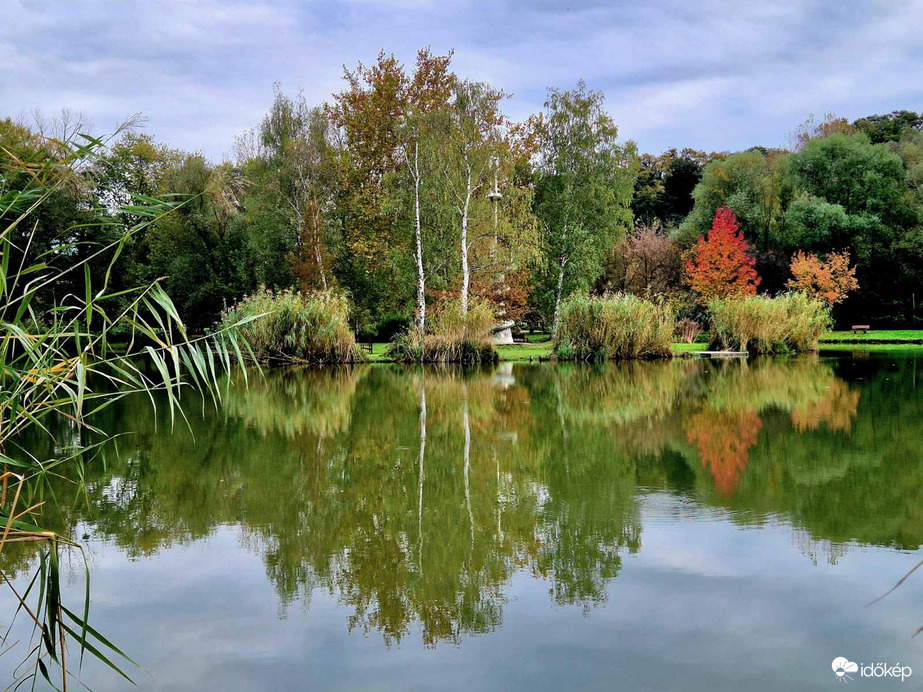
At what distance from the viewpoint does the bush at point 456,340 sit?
1994 centimetres

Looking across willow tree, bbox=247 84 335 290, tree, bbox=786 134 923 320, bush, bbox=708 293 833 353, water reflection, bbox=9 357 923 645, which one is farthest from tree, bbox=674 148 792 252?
water reflection, bbox=9 357 923 645

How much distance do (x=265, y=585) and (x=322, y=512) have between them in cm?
137

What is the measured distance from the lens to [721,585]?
3.95 meters

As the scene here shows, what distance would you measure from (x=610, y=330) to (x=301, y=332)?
24.2ft

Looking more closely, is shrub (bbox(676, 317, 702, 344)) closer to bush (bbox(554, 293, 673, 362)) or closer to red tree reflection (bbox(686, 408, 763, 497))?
bush (bbox(554, 293, 673, 362))

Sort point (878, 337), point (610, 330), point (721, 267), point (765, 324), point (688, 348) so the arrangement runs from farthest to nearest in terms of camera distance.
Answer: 1. point (721, 267)
2. point (878, 337)
3. point (688, 348)
4. point (765, 324)
5. point (610, 330)

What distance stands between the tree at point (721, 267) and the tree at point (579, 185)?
412 centimetres

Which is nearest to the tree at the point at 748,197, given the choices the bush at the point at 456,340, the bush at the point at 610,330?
the bush at the point at 610,330

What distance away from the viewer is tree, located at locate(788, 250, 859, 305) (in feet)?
104

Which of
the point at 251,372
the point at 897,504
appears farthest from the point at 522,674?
the point at 251,372

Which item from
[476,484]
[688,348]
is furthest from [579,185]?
[476,484]

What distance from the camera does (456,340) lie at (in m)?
20.0

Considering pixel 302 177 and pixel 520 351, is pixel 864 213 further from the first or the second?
pixel 302 177

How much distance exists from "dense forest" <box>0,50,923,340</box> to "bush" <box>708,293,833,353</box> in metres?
5.72
